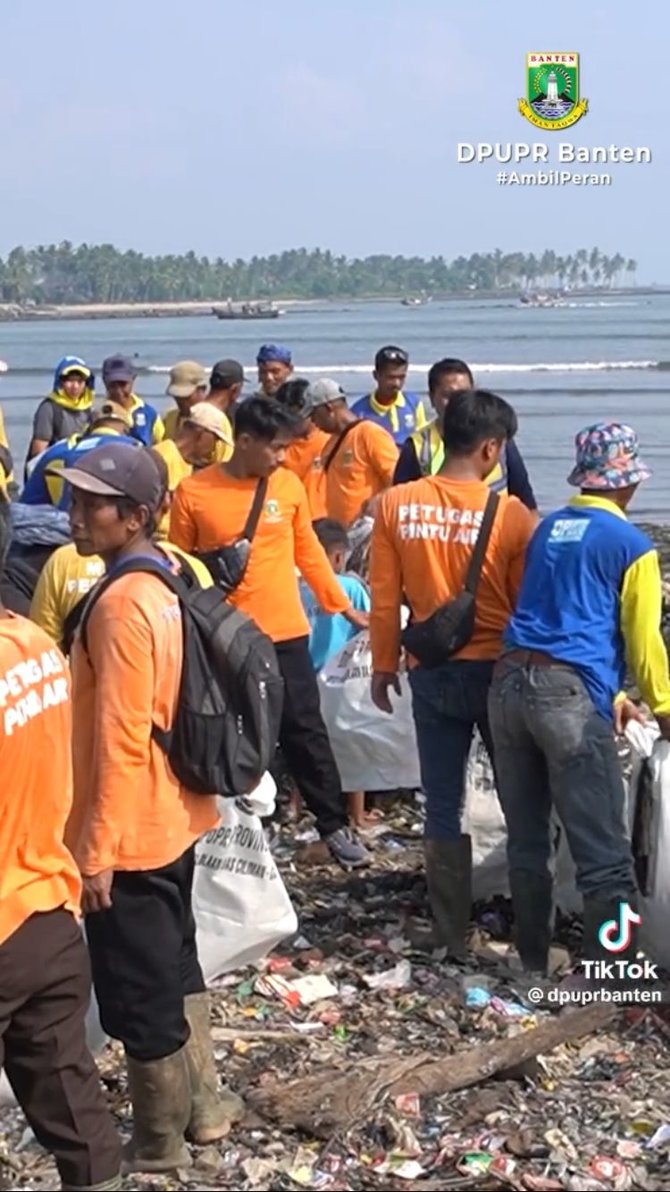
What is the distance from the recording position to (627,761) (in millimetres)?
5879

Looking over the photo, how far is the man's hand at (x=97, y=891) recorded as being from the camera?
3.85m

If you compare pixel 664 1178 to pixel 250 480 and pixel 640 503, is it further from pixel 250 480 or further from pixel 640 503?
pixel 640 503

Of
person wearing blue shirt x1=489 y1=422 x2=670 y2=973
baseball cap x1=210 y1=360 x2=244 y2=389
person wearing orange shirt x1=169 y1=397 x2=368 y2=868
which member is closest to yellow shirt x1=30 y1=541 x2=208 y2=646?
person wearing blue shirt x1=489 y1=422 x2=670 y2=973

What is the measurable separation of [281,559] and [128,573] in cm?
256

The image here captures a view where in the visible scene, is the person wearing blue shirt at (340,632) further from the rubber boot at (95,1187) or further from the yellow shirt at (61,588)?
the rubber boot at (95,1187)

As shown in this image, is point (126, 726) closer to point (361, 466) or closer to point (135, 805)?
point (135, 805)

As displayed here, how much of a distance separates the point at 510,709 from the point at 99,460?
5.99ft

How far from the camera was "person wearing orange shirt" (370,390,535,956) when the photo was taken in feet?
17.9

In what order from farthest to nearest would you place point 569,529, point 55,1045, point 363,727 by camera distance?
point 363,727
point 569,529
point 55,1045

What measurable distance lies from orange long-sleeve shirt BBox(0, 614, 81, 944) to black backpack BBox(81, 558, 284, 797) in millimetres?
530

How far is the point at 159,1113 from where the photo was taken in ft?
13.5

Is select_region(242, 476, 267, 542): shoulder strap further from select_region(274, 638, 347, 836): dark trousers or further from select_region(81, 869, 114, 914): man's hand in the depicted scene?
select_region(81, 869, 114, 914): man's hand

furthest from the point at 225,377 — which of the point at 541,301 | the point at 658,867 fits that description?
the point at 541,301

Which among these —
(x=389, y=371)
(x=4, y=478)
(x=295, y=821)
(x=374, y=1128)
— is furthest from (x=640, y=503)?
(x=374, y=1128)
